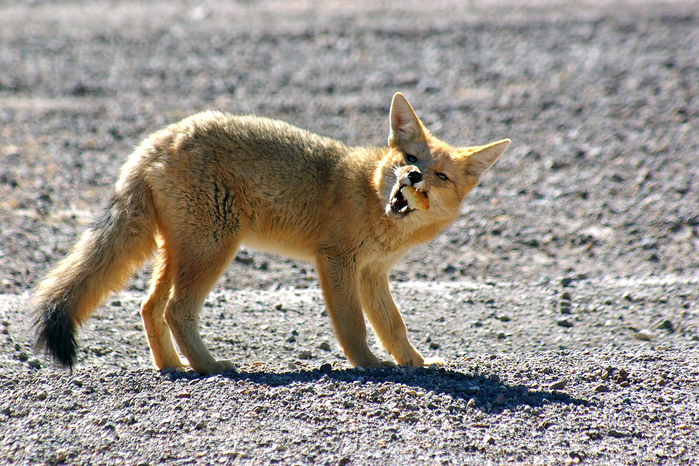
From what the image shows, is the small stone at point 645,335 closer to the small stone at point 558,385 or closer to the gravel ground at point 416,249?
the gravel ground at point 416,249

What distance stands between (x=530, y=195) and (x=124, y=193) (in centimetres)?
576

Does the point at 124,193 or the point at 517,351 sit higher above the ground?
the point at 124,193

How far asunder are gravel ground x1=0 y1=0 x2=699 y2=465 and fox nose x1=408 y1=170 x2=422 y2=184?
4.79ft

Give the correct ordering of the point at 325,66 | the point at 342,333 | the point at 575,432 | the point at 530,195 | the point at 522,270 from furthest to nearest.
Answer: the point at 325,66
the point at 530,195
the point at 522,270
the point at 342,333
the point at 575,432

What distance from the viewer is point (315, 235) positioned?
5.90 meters

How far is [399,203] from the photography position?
565 centimetres

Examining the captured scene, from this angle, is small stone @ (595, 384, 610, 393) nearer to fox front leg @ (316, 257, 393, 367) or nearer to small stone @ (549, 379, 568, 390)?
small stone @ (549, 379, 568, 390)

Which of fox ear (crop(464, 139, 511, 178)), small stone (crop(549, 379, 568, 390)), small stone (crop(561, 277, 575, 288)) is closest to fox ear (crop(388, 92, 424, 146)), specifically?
fox ear (crop(464, 139, 511, 178))

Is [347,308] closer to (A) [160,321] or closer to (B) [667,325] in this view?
(A) [160,321]

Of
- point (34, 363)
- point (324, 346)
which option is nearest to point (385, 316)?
point (324, 346)

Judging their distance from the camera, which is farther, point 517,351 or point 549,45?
point 549,45

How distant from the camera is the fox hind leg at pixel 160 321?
18.2 ft

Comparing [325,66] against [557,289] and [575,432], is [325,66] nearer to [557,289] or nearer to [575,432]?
[557,289]

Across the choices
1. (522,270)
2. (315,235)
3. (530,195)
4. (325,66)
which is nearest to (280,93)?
(325,66)
